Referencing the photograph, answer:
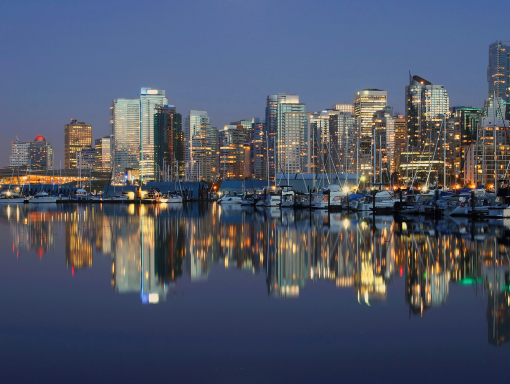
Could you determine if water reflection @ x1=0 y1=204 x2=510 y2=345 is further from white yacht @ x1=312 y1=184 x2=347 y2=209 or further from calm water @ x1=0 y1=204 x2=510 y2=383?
white yacht @ x1=312 y1=184 x2=347 y2=209

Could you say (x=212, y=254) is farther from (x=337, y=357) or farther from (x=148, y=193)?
(x=148, y=193)

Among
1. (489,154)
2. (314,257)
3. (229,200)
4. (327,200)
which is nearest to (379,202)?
(327,200)

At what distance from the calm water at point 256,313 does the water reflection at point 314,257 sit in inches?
3.9

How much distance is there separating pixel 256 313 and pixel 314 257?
408 inches

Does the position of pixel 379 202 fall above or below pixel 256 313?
above

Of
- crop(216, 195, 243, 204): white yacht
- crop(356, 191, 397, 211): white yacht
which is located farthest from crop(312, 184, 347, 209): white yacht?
crop(216, 195, 243, 204): white yacht

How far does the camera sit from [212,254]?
26484 millimetres

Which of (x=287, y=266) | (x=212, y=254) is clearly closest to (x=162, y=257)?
(x=212, y=254)

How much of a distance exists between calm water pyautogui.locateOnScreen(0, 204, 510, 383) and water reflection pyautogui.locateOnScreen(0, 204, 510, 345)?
10cm

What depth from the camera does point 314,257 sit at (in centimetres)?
2469

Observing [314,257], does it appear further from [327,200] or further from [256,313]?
[327,200]

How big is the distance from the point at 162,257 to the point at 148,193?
98387 millimetres

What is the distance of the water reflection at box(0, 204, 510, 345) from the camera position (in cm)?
1753

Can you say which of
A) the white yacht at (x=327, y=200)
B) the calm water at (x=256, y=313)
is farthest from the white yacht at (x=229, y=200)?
the calm water at (x=256, y=313)
